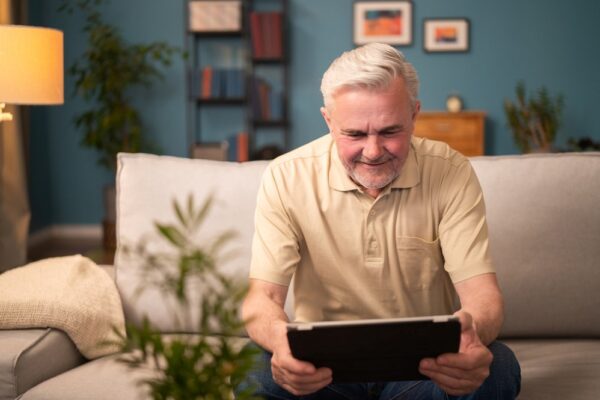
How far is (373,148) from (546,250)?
606 mm

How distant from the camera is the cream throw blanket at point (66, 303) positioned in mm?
1984

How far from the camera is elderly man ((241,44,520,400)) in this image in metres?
1.81

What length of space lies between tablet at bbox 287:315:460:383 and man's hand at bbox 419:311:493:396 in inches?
0.7

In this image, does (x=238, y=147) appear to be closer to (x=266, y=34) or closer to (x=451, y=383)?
(x=266, y=34)

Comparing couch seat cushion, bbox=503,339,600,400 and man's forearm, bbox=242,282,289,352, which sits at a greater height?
man's forearm, bbox=242,282,289,352


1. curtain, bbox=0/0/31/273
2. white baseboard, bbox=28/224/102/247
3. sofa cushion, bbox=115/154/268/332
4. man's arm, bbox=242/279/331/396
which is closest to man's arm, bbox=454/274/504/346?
man's arm, bbox=242/279/331/396

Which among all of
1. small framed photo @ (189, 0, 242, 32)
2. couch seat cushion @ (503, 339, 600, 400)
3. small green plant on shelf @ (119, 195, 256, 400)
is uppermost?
small framed photo @ (189, 0, 242, 32)

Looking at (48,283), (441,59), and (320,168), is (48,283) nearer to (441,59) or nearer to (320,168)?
(320,168)

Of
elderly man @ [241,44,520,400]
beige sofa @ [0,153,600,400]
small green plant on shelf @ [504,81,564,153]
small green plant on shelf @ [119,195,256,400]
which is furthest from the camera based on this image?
small green plant on shelf @ [504,81,564,153]

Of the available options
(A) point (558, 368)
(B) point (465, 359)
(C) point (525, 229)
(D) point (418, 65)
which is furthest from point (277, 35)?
(B) point (465, 359)

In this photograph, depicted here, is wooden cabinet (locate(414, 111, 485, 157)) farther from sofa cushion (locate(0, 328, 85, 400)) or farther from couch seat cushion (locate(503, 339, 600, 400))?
sofa cushion (locate(0, 328, 85, 400))

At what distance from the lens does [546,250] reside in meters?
2.14

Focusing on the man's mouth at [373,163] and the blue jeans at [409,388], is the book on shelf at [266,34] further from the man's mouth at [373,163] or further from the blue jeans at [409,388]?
the blue jeans at [409,388]

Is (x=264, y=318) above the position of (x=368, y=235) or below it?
below
